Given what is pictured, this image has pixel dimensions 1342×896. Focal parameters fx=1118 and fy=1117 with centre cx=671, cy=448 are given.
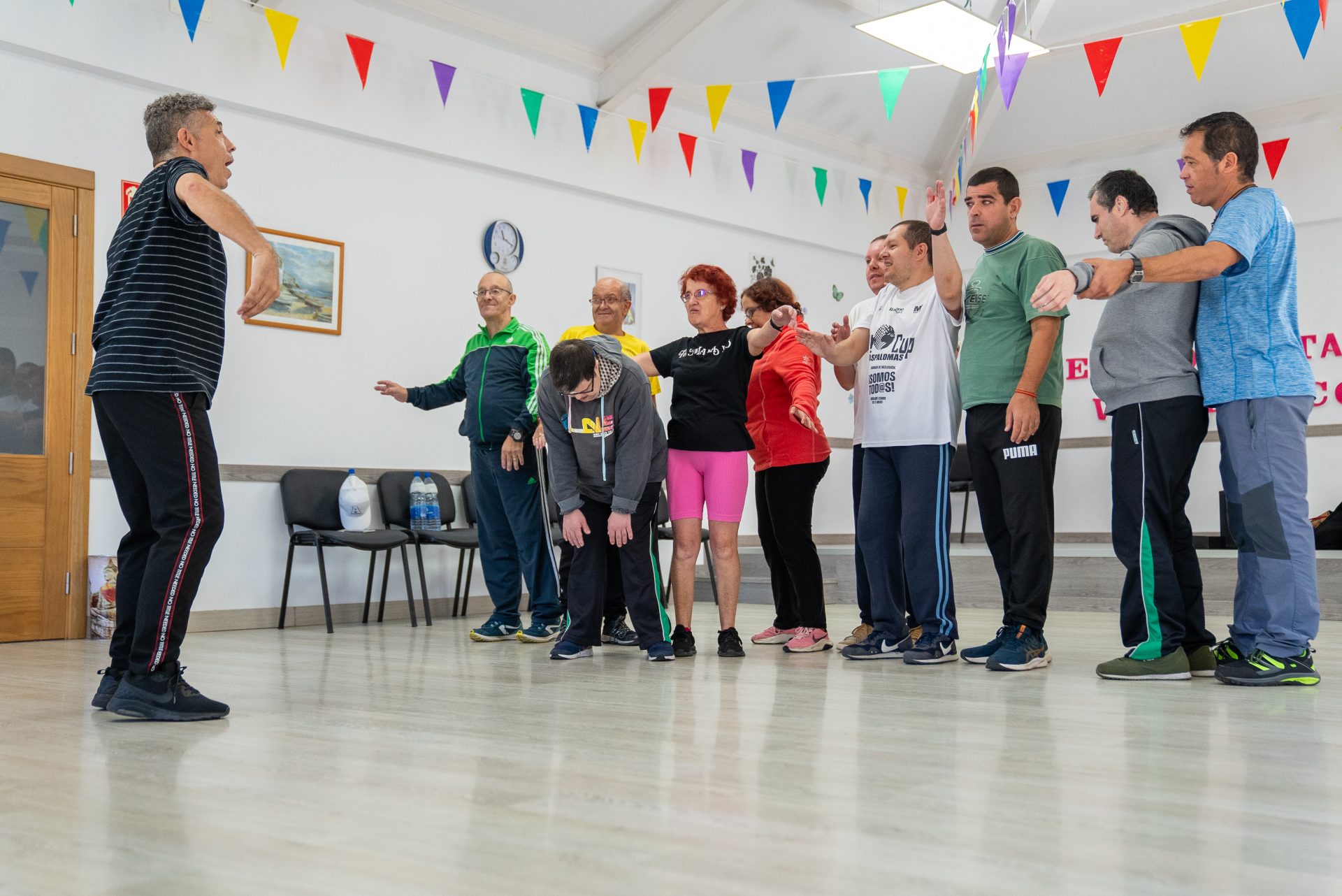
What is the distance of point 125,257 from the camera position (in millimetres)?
2576

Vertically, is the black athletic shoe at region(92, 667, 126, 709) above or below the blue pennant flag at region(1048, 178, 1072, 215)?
below

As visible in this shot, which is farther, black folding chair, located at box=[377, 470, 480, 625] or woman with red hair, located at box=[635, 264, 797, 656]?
black folding chair, located at box=[377, 470, 480, 625]

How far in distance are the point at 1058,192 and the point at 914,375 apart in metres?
5.58

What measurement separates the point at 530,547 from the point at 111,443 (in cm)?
195

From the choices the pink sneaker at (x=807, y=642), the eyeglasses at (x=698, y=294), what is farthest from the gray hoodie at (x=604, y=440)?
the pink sneaker at (x=807, y=642)

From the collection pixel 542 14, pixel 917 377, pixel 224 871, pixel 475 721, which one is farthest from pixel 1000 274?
pixel 542 14

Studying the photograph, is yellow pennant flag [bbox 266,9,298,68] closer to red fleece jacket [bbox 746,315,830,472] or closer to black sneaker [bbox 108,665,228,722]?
red fleece jacket [bbox 746,315,830,472]

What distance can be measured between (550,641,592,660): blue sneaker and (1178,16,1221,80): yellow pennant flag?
451 centimetres

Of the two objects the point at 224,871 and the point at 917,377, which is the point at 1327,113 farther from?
the point at 224,871

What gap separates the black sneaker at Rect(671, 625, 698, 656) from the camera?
147 inches

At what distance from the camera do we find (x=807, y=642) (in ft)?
12.7

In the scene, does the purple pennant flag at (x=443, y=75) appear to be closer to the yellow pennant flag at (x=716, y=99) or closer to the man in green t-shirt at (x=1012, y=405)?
the yellow pennant flag at (x=716, y=99)

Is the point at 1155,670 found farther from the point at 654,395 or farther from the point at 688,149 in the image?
the point at 688,149

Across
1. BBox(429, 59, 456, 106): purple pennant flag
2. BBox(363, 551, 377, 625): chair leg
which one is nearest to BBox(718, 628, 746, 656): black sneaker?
BBox(363, 551, 377, 625): chair leg
